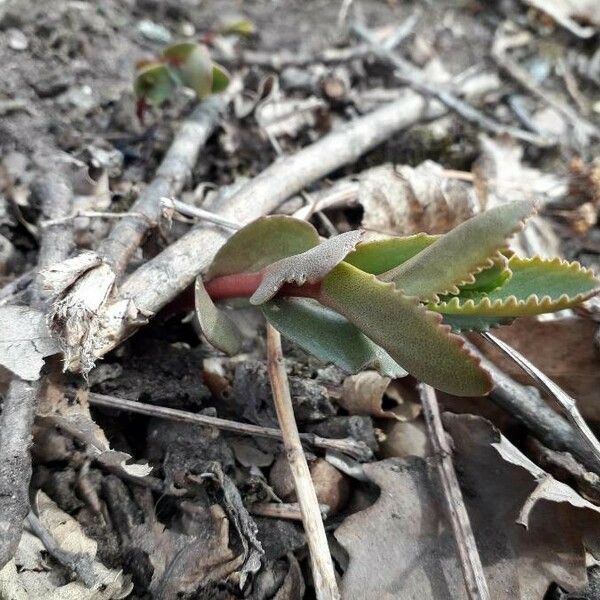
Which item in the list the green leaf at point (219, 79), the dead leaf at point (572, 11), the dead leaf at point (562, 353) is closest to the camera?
the dead leaf at point (562, 353)

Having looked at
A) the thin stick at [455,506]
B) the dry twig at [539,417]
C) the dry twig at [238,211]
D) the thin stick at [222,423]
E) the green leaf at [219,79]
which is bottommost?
the thin stick at [222,423]

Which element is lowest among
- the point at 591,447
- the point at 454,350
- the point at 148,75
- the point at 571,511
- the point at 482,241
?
the point at 571,511

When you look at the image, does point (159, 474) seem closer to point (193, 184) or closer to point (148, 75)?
point (193, 184)

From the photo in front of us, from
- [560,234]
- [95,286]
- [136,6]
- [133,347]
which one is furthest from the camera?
[136,6]

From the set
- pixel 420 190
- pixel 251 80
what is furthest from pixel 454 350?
pixel 251 80

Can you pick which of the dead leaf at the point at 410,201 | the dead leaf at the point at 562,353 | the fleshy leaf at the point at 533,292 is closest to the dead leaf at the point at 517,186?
the dead leaf at the point at 410,201

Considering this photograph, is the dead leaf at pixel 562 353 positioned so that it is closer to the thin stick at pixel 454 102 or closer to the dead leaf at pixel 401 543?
the dead leaf at pixel 401 543

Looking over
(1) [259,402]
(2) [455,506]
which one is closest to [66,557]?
(1) [259,402]
